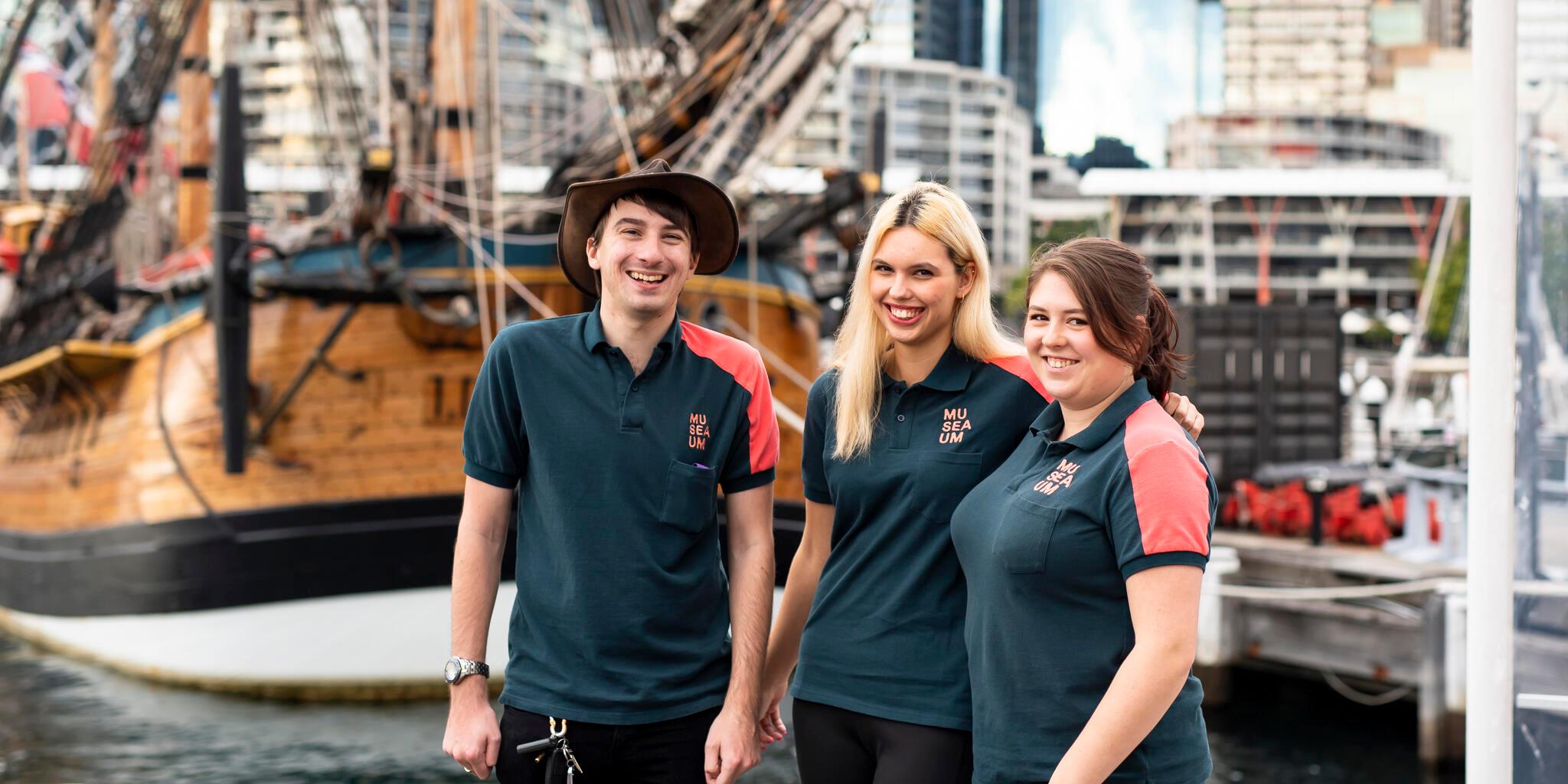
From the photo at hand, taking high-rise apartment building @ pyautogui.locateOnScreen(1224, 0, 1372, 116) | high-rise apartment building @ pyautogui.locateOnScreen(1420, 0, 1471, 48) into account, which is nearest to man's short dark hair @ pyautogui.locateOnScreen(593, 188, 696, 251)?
high-rise apartment building @ pyautogui.locateOnScreen(1224, 0, 1372, 116)

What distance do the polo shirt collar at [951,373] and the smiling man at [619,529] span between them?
13.4 inches

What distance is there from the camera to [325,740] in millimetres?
9812

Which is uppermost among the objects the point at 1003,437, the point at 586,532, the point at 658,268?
the point at 658,268

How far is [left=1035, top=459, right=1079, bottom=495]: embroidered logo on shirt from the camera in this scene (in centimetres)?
211

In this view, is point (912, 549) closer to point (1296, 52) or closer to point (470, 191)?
point (470, 191)

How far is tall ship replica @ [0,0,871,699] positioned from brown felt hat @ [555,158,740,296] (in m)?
7.30

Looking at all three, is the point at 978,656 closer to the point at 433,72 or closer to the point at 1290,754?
the point at 1290,754

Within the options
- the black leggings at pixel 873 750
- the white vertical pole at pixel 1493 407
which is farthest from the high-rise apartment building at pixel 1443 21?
the black leggings at pixel 873 750

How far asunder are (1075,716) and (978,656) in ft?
0.59

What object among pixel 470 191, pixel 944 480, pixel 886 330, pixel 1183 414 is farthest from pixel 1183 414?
pixel 470 191

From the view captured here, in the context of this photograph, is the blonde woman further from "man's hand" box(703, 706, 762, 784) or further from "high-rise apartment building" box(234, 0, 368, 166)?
"high-rise apartment building" box(234, 0, 368, 166)

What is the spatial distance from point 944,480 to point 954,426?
0.32 feet

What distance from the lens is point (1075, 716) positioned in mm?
2117

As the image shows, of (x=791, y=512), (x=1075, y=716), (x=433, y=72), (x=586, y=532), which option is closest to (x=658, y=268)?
(x=586, y=532)
